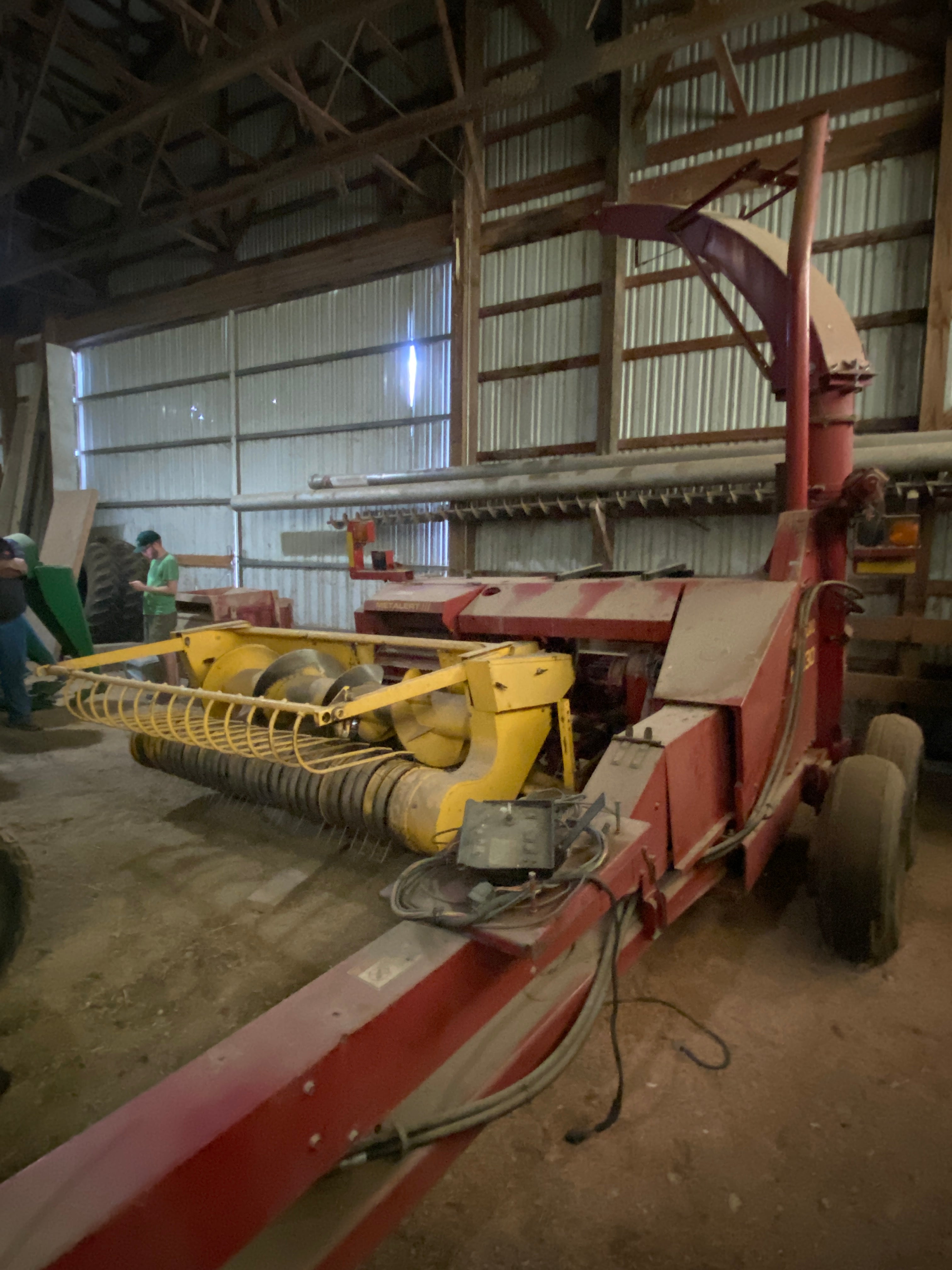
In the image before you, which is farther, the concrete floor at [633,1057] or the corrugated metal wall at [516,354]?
the corrugated metal wall at [516,354]

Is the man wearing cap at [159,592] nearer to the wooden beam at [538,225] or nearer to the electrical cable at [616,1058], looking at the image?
the wooden beam at [538,225]

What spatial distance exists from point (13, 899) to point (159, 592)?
531cm

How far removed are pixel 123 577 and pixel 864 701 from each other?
8724 millimetres

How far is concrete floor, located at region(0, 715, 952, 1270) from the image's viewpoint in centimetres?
166

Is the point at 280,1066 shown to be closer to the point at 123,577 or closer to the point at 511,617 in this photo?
the point at 511,617

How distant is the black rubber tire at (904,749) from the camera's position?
3.08 metres

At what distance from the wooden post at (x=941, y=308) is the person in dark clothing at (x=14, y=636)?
7197 millimetres

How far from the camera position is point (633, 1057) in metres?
2.20

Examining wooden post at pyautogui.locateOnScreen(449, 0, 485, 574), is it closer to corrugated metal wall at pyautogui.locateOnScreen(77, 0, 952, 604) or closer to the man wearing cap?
corrugated metal wall at pyautogui.locateOnScreen(77, 0, 952, 604)

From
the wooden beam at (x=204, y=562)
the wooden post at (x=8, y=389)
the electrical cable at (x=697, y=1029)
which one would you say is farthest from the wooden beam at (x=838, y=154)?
the wooden post at (x=8, y=389)

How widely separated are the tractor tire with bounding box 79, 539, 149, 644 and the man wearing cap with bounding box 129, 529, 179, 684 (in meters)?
1.90

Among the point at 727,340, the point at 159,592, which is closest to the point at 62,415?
the point at 159,592

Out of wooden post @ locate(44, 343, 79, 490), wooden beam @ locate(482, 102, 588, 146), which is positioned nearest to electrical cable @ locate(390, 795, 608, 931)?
wooden beam @ locate(482, 102, 588, 146)

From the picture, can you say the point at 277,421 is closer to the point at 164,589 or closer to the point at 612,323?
the point at 164,589
